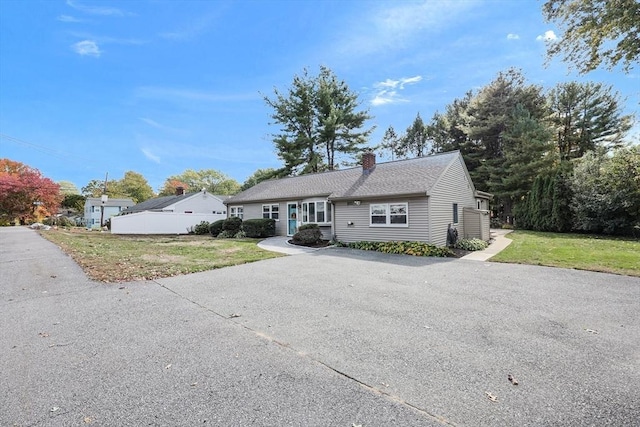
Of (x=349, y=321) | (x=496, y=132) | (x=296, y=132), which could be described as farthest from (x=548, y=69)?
(x=296, y=132)

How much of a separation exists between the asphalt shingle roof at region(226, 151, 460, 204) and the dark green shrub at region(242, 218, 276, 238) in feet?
5.42

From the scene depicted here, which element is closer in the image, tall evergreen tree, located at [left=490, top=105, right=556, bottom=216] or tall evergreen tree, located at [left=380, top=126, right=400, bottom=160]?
tall evergreen tree, located at [left=490, top=105, right=556, bottom=216]

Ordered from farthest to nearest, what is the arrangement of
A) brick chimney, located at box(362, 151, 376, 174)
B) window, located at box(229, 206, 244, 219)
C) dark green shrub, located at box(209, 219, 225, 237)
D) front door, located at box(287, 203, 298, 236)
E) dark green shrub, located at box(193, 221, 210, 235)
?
dark green shrub, located at box(193, 221, 210, 235)
window, located at box(229, 206, 244, 219)
dark green shrub, located at box(209, 219, 225, 237)
front door, located at box(287, 203, 298, 236)
brick chimney, located at box(362, 151, 376, 174)

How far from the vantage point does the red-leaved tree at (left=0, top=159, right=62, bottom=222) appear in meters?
38.2

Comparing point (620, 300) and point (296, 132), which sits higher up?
point (296, 132)

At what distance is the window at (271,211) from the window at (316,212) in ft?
9.08

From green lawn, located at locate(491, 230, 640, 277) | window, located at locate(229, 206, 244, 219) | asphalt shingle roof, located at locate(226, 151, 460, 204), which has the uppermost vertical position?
asphalt shingle roof, located at locate(226, 151, 460, 204)

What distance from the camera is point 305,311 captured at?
5.21 meters

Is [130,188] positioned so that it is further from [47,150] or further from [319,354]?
[319,354]

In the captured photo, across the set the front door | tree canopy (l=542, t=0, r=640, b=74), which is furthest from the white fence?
tree canopy (l=542, t=0, r=640, b=74)

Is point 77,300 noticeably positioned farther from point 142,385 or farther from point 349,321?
point 349,321

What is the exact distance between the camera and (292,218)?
19438 millimetres

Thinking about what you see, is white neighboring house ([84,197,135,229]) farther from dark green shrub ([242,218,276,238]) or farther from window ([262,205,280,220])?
dark green shrub ([242,218,276,238])

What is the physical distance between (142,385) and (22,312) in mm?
4016
